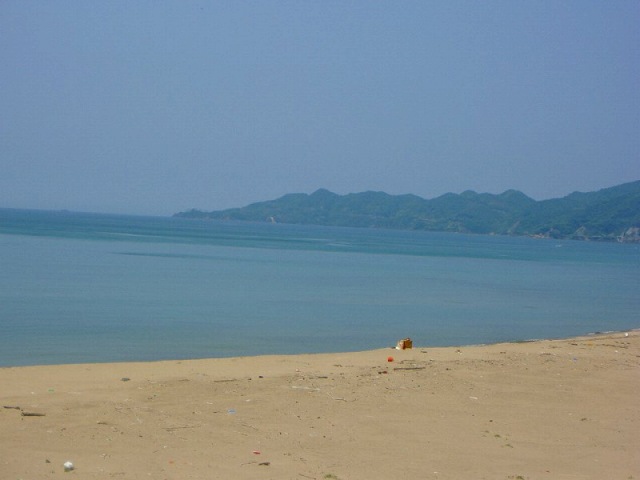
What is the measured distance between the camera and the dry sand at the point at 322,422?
7.23 m

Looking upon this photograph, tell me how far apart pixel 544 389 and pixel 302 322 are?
13182 mm

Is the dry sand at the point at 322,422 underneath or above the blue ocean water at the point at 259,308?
above

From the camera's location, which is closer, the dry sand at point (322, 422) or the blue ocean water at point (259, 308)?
the dry sand at point (322, 422)

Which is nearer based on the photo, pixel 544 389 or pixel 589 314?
pixel 544 389

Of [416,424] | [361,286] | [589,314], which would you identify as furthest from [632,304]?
[416,424]

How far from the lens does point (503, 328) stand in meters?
24.4

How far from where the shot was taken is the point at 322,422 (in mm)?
8828

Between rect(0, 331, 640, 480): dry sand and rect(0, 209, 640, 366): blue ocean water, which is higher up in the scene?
rect(0, 331, 640, 480): dry sand

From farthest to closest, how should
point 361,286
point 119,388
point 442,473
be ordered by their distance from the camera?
point 361,286 < point 119,388 < point 442,473

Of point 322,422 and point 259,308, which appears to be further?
point 259,308

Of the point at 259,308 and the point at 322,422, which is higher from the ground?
the point at 322,422

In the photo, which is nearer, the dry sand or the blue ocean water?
the dry sand

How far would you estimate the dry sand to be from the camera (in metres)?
7.23

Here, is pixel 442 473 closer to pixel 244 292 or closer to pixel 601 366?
pixel 601 366
